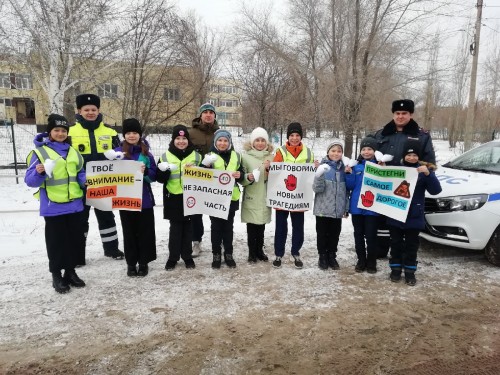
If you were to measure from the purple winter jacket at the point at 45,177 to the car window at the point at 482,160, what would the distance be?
569 centimetres

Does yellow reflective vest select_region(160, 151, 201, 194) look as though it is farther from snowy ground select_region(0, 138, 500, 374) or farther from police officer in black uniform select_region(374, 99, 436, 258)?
police officer in black uniform select_region(374, 99, 436, 258)

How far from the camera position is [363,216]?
4.86 meters

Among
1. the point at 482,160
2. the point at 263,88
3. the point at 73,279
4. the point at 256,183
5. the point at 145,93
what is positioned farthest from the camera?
the point at 263,88

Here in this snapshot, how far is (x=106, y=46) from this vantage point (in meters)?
9.85

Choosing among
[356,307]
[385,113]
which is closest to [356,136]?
[385,113]

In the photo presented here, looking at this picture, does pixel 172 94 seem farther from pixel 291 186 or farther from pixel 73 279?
pixel 73 279

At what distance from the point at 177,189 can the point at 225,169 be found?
674 millimetres

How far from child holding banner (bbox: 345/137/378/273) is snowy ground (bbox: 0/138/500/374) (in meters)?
0.21

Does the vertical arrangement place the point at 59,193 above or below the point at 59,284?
above

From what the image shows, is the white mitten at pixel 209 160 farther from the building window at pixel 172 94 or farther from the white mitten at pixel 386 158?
the building window at pixel 172 94

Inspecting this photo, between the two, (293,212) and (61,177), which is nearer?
(61,177)

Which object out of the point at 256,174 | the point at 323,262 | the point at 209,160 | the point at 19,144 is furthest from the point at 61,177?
the point at 19,144

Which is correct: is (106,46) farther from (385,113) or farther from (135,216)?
(385,113)

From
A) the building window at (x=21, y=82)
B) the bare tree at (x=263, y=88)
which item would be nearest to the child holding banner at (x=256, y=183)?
the building window at (x=21, y=82)
